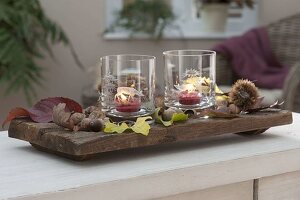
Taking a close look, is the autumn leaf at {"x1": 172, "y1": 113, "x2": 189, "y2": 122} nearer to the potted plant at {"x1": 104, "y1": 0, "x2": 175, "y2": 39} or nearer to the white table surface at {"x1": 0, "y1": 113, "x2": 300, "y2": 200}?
the white table surface at {"x1": 0, "y1": 113, "x2": 300, "y2": 200}

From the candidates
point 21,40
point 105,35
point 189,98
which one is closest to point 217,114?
point 189,98

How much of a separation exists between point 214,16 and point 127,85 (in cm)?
236

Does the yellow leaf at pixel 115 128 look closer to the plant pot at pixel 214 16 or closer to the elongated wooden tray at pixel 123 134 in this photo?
the elongated wooden tray at pixel 123 134

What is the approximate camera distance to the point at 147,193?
1074 mm

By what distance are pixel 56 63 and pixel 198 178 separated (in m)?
2.25

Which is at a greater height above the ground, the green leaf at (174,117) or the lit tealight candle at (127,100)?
the lit tealight candle at (127,100)

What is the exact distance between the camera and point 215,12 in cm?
353

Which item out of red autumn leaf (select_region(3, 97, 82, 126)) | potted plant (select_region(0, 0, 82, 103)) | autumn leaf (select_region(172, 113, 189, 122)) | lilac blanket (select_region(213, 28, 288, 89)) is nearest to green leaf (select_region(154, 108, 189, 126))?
autumn leaf (select_region(172, 113, 189, 122))

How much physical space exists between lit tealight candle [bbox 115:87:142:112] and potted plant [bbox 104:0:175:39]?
218 centimetres

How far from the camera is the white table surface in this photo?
3.33 feet

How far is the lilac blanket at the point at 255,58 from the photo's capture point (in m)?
3.15

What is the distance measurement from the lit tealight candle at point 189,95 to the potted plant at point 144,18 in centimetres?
210

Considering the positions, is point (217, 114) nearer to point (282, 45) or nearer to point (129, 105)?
point (129, 105)

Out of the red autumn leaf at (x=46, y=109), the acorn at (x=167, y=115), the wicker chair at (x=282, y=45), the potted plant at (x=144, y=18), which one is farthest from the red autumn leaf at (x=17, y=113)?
the potted plant at (x=144, y=18)
